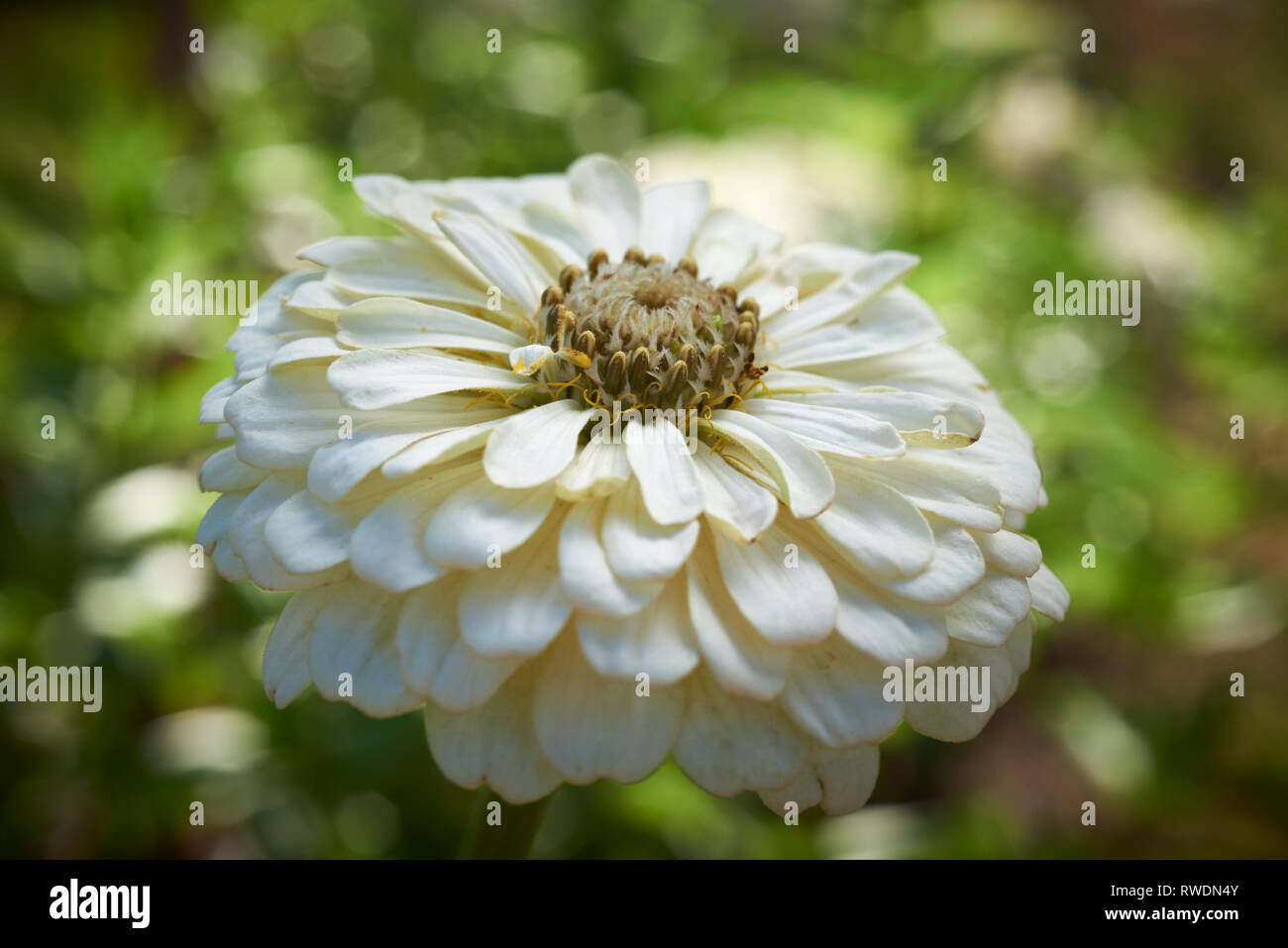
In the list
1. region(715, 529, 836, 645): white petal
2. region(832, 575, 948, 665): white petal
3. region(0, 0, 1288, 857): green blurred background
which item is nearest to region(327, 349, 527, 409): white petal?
region(715, 529, 836, 645): white petal

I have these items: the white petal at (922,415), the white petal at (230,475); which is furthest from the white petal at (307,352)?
the white petal at (922,415)

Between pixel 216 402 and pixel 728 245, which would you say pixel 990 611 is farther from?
pixel 216 402

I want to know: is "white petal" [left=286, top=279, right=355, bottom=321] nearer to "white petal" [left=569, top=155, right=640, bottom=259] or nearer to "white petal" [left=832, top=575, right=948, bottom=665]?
"white petal" [left=569, top=155, right=640, bottom=259]

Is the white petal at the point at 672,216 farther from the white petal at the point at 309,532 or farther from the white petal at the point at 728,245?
the white petal at the point at 309,532

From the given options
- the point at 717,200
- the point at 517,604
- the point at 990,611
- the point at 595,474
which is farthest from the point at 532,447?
the point at 717,200
